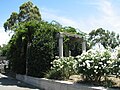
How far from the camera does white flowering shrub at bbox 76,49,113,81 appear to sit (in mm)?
12688

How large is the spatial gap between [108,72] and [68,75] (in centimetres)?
428

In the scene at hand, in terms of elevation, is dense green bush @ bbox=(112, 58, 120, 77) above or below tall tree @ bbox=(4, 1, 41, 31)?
below

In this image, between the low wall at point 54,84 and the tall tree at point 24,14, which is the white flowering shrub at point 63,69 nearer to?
the low wall at point 54,84

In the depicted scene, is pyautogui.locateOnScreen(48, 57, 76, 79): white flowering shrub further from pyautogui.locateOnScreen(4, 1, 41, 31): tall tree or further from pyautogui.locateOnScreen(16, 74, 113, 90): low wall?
→ pyautogui.locateOnScreen(4, 1, 41, 31): tall tree

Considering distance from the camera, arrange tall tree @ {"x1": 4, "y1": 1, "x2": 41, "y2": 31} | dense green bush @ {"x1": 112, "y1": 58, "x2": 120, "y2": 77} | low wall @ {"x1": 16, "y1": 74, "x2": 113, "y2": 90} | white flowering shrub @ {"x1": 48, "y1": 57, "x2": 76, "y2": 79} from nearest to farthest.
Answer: low wall @ {"x1": 16, "y1": 74, "x2": 113, "y2": 90} < dense green bush @ {"x1": 112, "y1": 58, "x2": 120, "y2": 77} < white flowering shrub @ {"x1": 48, "y1": 57, "x2": 76, "y2": 79} < tall tree @ {"x1": 4, "y1": 1, "x2": 41, "y2": 31}

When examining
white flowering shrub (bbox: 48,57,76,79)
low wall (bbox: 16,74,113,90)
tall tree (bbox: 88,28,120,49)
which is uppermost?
tall tree (bbox: 88,28,120,49)

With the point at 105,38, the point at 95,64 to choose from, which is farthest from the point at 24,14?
the point at 95,64

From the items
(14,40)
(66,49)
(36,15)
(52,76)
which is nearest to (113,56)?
(52,76)

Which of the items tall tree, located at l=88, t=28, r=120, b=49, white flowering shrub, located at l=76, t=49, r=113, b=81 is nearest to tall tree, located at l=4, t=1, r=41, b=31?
tall tree, located at l=88, t=28, r=120, b=49

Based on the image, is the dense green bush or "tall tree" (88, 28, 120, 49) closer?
the dense green bush

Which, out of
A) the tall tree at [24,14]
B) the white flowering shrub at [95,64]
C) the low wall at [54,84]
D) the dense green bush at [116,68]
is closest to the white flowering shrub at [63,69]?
the low wall at [54,84]

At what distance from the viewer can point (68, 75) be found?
654 inches

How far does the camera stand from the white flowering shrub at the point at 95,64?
12688 millimetres

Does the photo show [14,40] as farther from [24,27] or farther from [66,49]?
[66,49]
